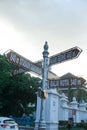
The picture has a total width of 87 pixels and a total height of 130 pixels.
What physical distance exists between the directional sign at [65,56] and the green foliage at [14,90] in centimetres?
1142

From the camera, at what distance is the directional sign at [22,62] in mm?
17094

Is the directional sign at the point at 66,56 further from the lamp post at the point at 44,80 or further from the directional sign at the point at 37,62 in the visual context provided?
the lamp post at the point at 44,80

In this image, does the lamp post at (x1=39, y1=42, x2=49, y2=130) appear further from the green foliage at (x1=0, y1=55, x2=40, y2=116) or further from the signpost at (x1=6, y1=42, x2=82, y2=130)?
the green foliage at (x1=0, y1=55, x2=40, y2=116)

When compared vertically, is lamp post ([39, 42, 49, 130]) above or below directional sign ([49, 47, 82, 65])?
below

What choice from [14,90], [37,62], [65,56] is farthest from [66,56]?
[14,90]

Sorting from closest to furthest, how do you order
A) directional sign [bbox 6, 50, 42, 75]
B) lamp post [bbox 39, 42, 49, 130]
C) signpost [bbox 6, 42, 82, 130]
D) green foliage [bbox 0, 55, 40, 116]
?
1. lamp post [bbox 39, 42, 49, 130]
2. signpost [bbox 6, 42, 82, 130]
3. directional sign [bbox 6, 50, 42, 75]
4. green foliage [bbox 0, 55, 40, 116]

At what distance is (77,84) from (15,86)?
1287 cm

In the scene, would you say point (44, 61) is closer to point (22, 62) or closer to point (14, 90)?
point (22, 62)

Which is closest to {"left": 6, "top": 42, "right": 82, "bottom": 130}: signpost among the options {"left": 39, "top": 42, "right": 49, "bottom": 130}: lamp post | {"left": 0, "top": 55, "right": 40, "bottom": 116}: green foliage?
{"left": 39, "top": 42, "right": 49, "bottom": 130}: lamp post

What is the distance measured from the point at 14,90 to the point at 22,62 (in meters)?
12.8

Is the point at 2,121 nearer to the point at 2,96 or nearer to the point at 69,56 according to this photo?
the point at 69,56

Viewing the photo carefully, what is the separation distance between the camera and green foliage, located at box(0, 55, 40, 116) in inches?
1165

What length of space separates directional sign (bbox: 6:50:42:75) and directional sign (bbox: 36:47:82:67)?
516 mm

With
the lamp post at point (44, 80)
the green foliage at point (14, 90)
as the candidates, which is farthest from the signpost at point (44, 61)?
the green foliage at point (14, 90)
